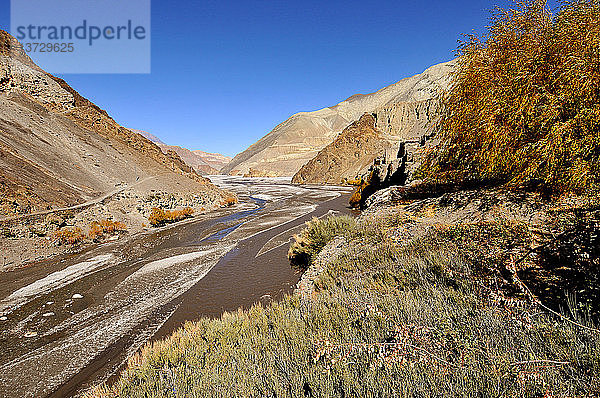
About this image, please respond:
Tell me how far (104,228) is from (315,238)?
11.2 meters

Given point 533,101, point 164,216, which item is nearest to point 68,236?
point 164,216

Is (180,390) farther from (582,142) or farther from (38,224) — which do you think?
(38,224)

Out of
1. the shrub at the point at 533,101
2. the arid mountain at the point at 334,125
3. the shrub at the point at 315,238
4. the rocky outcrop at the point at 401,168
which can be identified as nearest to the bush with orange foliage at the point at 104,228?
the shrub at the point at 315,238

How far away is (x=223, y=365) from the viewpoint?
283cm

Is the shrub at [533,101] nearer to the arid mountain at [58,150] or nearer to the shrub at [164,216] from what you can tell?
the shrub at [164,216]

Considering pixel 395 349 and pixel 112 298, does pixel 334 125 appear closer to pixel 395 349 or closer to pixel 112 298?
pixel 112 298

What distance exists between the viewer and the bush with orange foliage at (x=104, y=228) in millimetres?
12953

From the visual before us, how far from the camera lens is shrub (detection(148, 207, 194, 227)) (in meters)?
16.6

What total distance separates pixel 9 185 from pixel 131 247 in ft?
23.6

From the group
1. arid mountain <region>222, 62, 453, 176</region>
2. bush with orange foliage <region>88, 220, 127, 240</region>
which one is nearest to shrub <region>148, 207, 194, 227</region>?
bush with orange foliage <region>88, 220, 127, 240</region>

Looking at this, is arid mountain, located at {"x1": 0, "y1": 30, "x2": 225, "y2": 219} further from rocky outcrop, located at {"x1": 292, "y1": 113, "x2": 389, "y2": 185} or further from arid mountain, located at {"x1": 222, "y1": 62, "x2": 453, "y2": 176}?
arid mountain, located at {"x1": 222, "y1": 62, "x2": 453, "y2": 176}

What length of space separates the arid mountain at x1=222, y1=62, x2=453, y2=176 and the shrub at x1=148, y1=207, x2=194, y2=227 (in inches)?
2059

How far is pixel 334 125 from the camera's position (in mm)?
136750

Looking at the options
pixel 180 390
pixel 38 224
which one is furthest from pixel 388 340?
pixel 38 224
